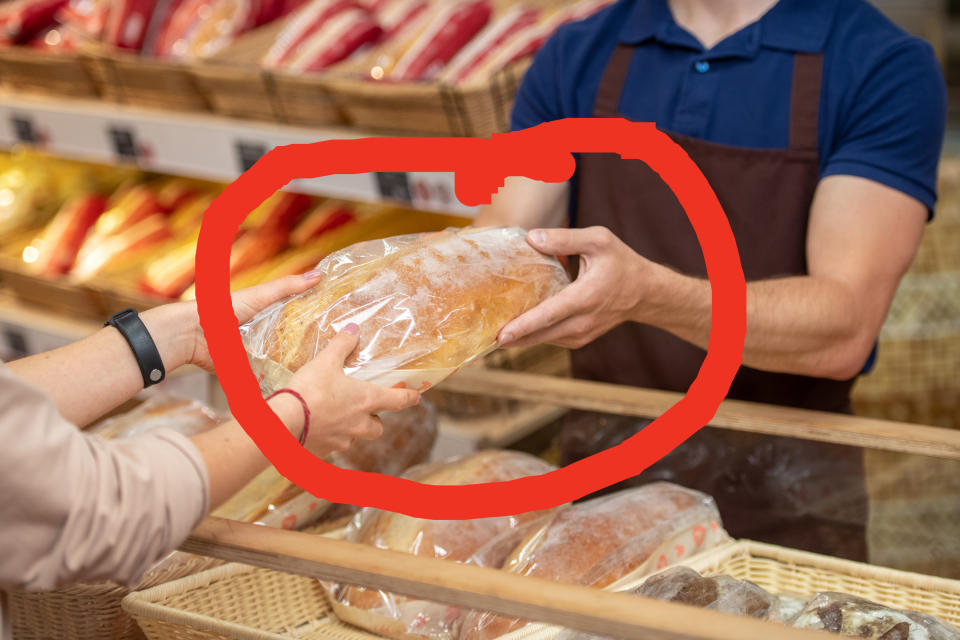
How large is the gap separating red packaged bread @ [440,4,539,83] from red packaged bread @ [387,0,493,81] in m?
0.03

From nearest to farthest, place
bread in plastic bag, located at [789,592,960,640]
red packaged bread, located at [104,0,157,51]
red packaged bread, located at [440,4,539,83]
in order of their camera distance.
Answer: bread in plastic bag, located at [789,592,960,640] < red packaged bread, located at [440,4,539,83] < red packaged bread, located at [104,0,157,51]

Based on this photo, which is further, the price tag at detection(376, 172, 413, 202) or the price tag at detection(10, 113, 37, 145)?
the price tag at detection(10, 113, 37, 145)

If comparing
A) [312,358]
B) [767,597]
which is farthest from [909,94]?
[312,358]

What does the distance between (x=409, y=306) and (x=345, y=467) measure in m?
0.40

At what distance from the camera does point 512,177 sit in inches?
69.6

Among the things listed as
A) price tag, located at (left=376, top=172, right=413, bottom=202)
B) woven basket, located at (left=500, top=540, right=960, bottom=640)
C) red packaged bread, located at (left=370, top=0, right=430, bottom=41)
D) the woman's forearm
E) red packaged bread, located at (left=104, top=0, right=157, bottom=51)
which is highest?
red packaged bread, located at (left=104, top=0, right=157, bottom=51)

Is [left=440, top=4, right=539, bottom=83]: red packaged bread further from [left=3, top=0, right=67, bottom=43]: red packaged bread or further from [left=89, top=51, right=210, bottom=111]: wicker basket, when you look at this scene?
[left=3, top=0, right=67, bottom=43]: red packaged bread

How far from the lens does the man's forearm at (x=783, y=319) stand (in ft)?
4.56

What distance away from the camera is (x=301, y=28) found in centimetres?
264

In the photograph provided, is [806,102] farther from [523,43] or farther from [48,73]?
[48,73]

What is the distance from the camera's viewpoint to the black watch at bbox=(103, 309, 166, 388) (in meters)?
1.21

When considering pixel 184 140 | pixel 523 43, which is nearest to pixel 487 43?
pixel 523 43

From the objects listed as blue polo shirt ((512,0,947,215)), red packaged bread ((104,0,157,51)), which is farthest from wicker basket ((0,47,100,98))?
blue polo shirt ((512,0,947,215))

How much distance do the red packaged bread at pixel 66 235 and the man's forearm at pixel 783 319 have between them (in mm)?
2375
